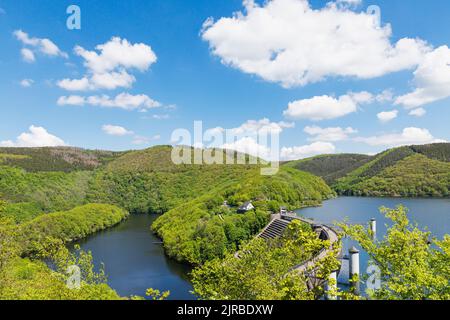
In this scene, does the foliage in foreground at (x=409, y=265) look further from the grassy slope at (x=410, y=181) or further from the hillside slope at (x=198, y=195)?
the grassy slope at (x=410, y=181)

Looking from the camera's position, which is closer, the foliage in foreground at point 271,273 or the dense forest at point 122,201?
the foliage in foreground at point 271,273

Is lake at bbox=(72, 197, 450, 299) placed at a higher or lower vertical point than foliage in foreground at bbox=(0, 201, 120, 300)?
lower

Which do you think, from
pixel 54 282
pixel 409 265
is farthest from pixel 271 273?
pixel 54 282

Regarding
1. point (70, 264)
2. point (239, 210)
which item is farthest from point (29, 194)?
point (70, 264)

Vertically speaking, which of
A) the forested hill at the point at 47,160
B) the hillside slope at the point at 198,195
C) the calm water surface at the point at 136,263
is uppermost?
the forested hill at the point at 47,160

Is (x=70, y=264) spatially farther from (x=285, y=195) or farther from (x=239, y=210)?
(x=285, y=195)

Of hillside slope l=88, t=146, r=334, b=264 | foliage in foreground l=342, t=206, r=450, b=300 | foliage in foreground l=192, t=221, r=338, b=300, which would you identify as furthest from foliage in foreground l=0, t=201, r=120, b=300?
hillside slope l=88, t=146, r=334, b=264

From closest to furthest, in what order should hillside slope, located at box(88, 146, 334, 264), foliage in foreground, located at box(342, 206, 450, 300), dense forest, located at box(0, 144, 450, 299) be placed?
foliage in foreground, located at box(342, 206, 450, 300) < dense forest, located at box(0, 144, 450, 299) < hillside slope, located at box(88, 146, 334, 264)

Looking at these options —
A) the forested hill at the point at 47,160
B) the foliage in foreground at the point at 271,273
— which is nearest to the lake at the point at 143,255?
the foliage in foreground at the point at 271,273

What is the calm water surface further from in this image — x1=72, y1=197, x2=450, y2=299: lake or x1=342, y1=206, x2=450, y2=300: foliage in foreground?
x1=342, y1=206, x2=450, y2=300: foliage in foreground

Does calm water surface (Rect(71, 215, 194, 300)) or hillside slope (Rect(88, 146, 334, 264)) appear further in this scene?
hillside slope (Rect(88, 146, 334, 264))
